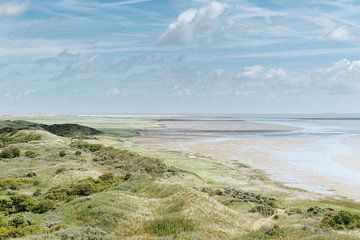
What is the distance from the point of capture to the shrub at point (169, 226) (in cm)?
2761

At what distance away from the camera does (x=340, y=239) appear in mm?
23203

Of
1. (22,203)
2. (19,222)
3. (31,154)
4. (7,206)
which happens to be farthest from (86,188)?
(31,154)

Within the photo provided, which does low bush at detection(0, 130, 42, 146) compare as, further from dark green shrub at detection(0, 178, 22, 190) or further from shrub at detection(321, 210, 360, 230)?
shrub at detection(321, 210, 360, 230)

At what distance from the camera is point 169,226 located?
28.2 m

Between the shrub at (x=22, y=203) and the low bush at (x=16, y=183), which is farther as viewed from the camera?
the low bush at (x=16, y=183)

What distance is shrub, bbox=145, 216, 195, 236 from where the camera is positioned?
2761cm

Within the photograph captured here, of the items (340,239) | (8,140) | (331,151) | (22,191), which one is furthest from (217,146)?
(340,239)

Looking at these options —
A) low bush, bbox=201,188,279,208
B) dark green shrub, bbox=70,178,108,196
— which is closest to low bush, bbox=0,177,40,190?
dark green shrub, bbox=70,178,108,196

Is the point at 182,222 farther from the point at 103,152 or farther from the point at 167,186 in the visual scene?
the point at 103,152

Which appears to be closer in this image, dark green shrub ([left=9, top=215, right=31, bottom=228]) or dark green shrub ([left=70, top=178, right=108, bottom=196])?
dark green shrub ([left=9, top=215, right=31, bottom=228])

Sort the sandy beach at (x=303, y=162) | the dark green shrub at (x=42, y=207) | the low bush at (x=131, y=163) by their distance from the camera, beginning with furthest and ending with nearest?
the sandy beach at (x=303, y=162) → the low bush at (x=131, y=163) → the dark green shrub at (x=42, y=207)

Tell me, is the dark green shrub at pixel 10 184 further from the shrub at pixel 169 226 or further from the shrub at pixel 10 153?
the shrub at pixel 10 153

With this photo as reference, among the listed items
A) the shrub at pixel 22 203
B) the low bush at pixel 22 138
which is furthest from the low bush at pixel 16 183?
the low bush at pixel 22 138

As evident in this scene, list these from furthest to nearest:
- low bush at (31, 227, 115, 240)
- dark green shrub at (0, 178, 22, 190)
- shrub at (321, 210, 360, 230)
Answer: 1. dark green shrub at (0, 178, 22, 190)
2. shrub at (321, 210, 360, 230)
3. low bush at (31, 227, 115, 240)
